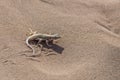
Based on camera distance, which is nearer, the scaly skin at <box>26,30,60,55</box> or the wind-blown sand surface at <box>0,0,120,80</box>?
the wind-blown sand surface at <box>0,0,120,80</box>

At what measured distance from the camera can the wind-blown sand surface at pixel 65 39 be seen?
300 centimetres

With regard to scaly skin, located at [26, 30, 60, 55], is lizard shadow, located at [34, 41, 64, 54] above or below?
below

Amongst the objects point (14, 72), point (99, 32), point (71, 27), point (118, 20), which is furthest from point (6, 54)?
point (118, 20)

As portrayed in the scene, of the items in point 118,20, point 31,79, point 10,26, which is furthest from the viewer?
point 118,20

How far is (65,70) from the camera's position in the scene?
304 centimetres

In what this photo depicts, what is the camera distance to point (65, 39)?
336cm

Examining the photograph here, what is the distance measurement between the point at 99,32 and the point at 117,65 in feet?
1.61

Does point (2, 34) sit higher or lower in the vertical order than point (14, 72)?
higher

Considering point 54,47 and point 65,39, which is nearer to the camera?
point 54,47

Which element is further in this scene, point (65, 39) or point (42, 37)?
point (65, 39)

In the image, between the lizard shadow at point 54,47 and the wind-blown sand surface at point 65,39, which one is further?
the lizard shadow at point 54,47

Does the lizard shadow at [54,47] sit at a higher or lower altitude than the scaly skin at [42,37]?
lower

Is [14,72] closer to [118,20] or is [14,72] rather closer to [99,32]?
[99,32]

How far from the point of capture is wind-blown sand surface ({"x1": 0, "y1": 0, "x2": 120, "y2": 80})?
2998 millimetres
